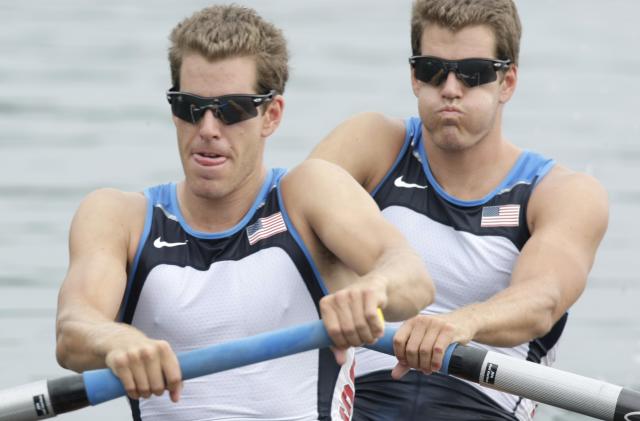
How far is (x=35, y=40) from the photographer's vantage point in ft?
50.5

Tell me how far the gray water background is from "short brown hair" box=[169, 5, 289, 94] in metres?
3.03

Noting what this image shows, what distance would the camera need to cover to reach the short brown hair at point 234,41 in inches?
175

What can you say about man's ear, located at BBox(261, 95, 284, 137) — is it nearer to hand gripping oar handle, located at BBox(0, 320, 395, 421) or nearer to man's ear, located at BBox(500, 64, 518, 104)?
hand gripping oar handle, located at BBox(0, 320, 395, 421)

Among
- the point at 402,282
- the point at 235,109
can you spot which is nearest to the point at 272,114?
the point at 235,109

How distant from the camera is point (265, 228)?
14.9 feet

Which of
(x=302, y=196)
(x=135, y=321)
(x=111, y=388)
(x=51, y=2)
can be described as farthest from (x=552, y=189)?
(x=51, y=2)

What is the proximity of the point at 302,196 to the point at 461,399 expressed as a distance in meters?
0.95

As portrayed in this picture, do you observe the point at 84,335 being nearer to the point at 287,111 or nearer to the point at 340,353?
the point at 340,353

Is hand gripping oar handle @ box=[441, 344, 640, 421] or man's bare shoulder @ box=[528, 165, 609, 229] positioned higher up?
man's bare shoulder @ box=[528, 165, 609, 229]

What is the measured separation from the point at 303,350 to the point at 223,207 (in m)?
0.71

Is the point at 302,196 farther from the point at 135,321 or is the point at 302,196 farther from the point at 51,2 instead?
the point at 51,2

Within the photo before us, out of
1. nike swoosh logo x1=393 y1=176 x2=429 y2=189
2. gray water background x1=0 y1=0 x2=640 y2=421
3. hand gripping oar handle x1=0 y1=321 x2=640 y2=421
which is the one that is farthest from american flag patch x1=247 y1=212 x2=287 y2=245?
gray water background x1=0 y1=0 x2=640 y2=421

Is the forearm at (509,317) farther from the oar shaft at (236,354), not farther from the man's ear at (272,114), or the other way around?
the man's ear at (272,114)

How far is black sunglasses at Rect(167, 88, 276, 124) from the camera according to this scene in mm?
4395
